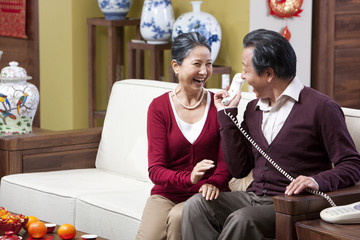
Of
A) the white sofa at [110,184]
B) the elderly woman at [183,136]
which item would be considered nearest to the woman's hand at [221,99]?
the elderly woman at [183,136]

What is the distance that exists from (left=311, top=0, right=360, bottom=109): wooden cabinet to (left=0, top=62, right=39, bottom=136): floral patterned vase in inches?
85.2

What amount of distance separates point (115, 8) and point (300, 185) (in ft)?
11.2

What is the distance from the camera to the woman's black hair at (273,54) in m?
2.48

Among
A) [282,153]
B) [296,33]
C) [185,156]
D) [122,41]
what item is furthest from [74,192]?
[122,41]

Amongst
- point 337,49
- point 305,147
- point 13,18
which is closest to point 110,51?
point 13,18

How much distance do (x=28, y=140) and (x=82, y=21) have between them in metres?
2.33

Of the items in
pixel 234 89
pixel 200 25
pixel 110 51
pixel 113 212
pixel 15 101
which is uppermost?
pixel 200 25

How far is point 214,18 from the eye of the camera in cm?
483

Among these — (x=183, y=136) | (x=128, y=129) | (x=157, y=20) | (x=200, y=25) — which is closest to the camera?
(x=183, y=136)

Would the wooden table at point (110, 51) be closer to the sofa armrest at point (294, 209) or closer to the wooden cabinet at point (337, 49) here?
the wooden cabinet at point (337, 49)

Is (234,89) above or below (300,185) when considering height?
above

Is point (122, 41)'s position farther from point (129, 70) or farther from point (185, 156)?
point (185, 156)

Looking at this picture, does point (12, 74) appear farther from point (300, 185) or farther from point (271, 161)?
point (300, 185)

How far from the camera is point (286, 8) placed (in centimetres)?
485
